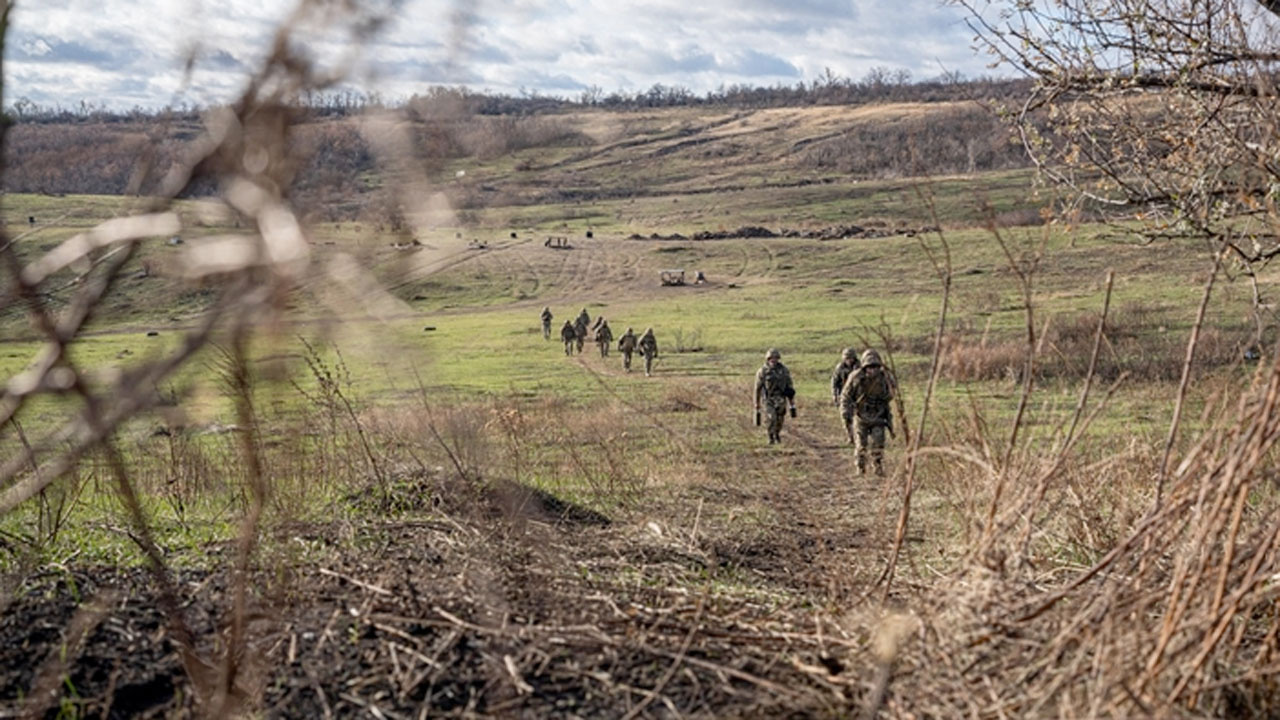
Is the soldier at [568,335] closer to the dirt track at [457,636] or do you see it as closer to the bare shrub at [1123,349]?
the bare shrub at [1123,349]

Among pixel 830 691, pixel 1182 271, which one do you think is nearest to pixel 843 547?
pixel 830 691

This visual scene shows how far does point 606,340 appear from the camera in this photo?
138ft

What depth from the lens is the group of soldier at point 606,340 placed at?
34.4 meters

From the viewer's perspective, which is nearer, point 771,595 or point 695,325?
point 771,595

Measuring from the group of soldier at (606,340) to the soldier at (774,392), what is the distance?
51.4ft

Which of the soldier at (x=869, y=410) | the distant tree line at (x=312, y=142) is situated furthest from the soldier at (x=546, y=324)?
the distant tree line at (x=312, y=142)

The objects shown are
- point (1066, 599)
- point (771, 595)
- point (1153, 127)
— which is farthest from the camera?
point (1153, 127)

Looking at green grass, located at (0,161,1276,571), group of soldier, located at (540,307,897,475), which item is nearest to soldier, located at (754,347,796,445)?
group of soldier, located at (540,307,897,475)

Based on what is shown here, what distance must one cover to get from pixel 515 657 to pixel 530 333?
47383mm

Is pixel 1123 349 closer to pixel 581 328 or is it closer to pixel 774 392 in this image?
pixel 774 392

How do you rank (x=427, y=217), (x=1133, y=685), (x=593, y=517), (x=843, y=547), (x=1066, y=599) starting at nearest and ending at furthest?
1. (x=427, y=217)
2. (x=1133, y=685)
3. (x=1066, y=599)
4. (x=843, y=547)
5. (x=593, y=517)

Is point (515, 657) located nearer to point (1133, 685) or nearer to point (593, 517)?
point (1133, 685)

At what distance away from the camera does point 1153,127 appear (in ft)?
31.3

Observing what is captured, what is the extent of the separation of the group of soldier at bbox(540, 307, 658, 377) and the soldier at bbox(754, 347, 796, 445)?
15669 millimetres
